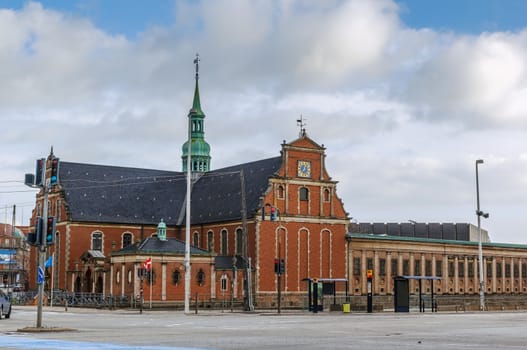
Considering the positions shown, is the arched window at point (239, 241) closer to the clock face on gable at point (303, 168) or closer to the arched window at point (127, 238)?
the clock face on gable at point (303, 168)

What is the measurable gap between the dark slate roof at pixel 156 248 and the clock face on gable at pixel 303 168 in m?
12.8

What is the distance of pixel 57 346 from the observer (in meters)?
24.4

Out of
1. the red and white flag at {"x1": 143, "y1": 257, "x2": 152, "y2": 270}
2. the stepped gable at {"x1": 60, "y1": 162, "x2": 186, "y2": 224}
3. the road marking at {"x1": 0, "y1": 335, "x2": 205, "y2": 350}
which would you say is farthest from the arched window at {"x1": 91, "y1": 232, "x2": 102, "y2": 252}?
the road marking at {"x1": 0, "y1": 335, "x2": 205, "y2": 350}

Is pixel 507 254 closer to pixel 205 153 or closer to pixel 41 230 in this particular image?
pixel 205 153

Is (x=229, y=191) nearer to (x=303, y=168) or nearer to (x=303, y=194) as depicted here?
(x=303, y=194)

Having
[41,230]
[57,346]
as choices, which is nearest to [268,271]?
[41,230]

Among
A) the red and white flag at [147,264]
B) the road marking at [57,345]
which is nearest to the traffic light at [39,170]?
the road marking at [57,345]

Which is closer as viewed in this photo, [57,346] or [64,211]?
[57,346]

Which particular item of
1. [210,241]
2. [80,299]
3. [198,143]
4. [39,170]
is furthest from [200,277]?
[39,170]

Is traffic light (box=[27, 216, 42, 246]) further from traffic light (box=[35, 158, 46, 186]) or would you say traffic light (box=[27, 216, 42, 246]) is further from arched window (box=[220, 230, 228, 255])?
arched window (box=[220, 230, 228, 255])

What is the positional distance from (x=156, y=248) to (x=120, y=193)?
17218mm

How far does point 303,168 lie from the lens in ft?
285

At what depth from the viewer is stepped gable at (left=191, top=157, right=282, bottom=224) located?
86625 mm

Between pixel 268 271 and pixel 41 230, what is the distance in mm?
53101
